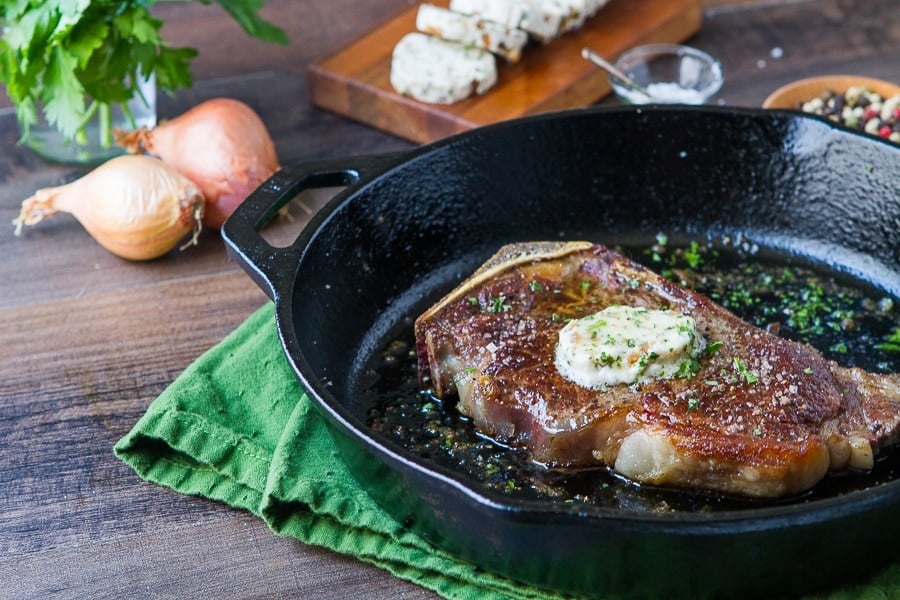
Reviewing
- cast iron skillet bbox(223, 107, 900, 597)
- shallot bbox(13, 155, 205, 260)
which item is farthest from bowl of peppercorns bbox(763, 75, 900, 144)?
shallot bbox(13, 155, 205, 260)

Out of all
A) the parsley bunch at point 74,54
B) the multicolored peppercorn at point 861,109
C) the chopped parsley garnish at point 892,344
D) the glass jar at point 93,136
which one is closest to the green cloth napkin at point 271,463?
the chopped parsley garnish at point 892,344

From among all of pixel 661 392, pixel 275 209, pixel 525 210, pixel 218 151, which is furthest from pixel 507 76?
pixel 661 392

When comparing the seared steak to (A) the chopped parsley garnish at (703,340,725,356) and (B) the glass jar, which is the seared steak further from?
(B) the glass jar

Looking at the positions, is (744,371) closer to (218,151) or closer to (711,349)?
(711,349)

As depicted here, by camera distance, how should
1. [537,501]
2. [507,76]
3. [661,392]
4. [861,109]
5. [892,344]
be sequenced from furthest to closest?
[507,76] < [861,109] < [892,344] < [661,392] < [537,501]

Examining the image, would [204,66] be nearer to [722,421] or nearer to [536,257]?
[536,257]

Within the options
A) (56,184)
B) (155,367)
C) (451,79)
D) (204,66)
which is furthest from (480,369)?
(204,66)

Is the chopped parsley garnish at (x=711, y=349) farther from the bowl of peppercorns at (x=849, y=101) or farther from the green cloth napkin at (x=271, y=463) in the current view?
the bowl of peppercorns at (x=849, y=101)

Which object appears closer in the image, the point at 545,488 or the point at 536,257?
the point at 545,488
